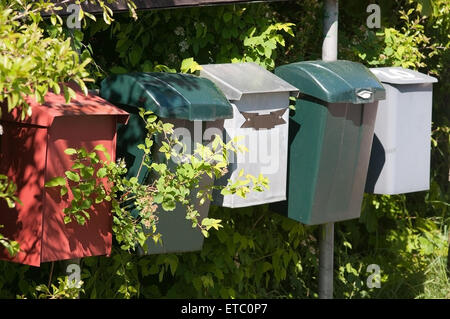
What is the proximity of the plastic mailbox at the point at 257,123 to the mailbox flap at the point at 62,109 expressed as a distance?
0.69 meters

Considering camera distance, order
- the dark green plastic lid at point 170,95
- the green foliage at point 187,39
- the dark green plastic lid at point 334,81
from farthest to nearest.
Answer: the green foliage at point 187,39 < the dark green plastic lid at point 334,81 < the dark green plastic lid at point 170,95

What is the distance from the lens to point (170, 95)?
498 cm

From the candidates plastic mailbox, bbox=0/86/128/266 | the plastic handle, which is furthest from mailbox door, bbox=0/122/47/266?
the plastic handle

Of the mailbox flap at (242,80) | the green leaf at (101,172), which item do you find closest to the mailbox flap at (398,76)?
the mailbox flap at (242,80)

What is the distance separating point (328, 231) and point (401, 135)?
78 cm

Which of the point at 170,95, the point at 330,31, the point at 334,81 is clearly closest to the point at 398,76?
the point at 330,31

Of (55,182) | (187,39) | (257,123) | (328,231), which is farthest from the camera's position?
(328,231)

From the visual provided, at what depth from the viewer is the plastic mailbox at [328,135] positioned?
5.54 m

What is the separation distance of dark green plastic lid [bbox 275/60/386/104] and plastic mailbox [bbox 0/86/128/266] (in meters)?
1.23

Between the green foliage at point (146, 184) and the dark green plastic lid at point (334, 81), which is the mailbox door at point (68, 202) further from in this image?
the dark green plastic lid at point (334, 81)

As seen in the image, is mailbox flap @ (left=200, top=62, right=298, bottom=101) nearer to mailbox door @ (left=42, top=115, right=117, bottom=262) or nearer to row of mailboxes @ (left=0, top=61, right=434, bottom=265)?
row of mailboxes @ (left=0, top=61, right=434, bottom=265)

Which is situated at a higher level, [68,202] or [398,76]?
[398,76]

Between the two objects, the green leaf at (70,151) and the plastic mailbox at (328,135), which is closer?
the green leaf at (70,151)

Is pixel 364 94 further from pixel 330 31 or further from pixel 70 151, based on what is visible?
pixel 70 151
